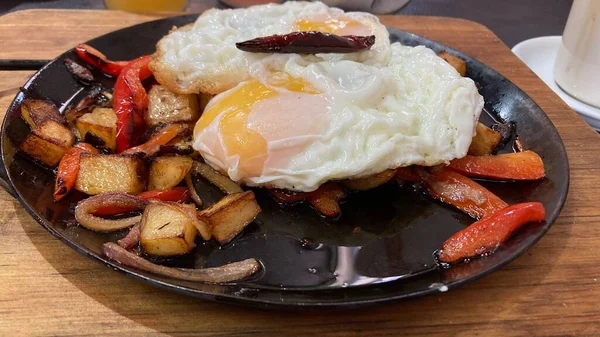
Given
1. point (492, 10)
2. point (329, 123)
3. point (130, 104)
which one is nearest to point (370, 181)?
point (329, 123)

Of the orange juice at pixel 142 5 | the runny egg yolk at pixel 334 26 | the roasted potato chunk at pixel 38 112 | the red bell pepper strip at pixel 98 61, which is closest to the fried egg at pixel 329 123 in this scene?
the runny egg yolk at pixel 334 26

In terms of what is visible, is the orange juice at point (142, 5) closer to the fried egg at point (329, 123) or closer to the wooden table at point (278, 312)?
the fried egg at point (329, 123)

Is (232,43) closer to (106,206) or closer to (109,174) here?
(109,174)

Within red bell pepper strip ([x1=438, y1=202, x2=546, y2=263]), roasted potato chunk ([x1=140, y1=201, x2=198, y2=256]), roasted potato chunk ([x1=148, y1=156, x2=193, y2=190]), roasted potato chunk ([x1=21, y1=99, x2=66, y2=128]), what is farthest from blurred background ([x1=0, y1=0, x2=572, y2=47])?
Answer: roasted potato chunk ([x1=140, y1=201, x2=198, y2=256])

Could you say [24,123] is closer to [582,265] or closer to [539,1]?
[582,265]

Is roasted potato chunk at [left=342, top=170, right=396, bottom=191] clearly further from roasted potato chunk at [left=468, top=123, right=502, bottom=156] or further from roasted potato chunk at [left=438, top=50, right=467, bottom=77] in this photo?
roasted potato chunk at [left=438, top=50, right=467, bottom=77]
